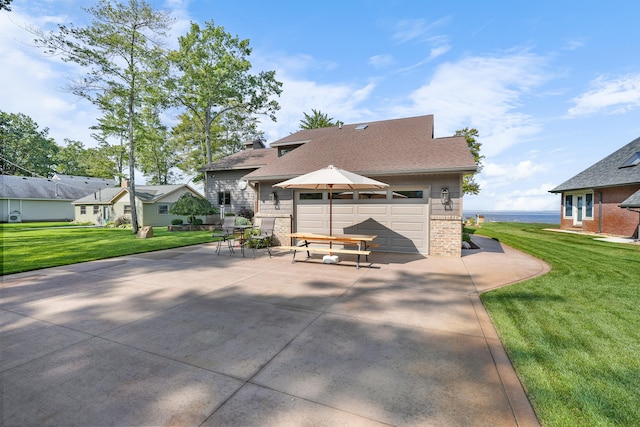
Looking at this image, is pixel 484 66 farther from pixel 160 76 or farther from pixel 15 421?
pixel 160 76

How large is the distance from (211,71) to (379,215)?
21.6 metres

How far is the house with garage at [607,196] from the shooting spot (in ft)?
46.4

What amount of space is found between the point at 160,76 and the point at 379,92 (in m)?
15.1

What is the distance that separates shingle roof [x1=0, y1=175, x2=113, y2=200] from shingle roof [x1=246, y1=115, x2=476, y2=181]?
121ft

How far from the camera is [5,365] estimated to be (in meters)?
2.86

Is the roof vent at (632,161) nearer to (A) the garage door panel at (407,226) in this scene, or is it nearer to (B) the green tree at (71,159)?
(A) the garage door panel at (407,226)

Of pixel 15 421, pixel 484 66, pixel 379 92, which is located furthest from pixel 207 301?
pixel 379 92

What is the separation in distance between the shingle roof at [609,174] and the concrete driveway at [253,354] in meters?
15.6

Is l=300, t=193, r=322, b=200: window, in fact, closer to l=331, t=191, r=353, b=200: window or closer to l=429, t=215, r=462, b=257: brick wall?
l=331, t=191, r=353, b=200: window

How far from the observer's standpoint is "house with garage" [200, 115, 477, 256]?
9.06 meters

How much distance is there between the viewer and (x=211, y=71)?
23.2 metres

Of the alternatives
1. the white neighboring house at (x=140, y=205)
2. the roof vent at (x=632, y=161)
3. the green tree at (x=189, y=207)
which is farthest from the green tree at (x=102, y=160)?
the roof vent at (x=632, y=161)

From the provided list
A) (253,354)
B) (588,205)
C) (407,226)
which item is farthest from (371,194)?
(588,205)

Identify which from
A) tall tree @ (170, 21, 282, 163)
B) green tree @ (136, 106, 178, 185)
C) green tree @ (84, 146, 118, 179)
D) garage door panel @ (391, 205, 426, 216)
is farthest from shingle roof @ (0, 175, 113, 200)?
garage door panel @ (391, 205, 426, 216)
